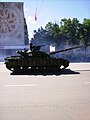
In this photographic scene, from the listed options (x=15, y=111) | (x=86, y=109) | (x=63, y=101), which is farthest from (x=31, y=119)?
(x=63, y=101)

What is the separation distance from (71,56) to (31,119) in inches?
1585

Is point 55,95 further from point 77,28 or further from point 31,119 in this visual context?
point 77,28

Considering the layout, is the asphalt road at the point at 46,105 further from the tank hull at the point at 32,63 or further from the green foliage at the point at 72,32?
the green foliage at the point at 72,32

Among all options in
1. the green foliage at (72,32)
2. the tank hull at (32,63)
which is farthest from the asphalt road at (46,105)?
the green foliage at (72,32)

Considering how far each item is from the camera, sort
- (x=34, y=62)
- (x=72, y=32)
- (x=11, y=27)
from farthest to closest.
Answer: (x=11, y=27) < (x=72, y=32) < (x=34, y=62)

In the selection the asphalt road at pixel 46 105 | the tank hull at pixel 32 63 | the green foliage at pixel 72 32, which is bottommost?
the asphalt road at pixel 46 105

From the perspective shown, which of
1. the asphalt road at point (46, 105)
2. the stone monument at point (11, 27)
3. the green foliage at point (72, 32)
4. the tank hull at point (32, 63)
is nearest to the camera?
the asphalt road at point (46, 105)

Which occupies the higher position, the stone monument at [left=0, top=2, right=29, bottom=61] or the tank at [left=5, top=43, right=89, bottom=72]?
the stone monument at [left=0, top=2, right=29, bottom=61]

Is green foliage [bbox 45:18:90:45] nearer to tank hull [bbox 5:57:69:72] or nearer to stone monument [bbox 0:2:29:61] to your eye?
stone monument [bbox 0:2:29:61]

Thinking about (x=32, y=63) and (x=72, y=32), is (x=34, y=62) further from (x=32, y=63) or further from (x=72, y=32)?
(x=72, y=32)

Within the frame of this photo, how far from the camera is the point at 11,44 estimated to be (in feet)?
171

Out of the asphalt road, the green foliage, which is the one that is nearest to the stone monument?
the green foliage

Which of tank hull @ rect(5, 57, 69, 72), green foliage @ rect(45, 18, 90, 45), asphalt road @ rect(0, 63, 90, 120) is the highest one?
green foliage @ rect(45, 18, 90, 45)

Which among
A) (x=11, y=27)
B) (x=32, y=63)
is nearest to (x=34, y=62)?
(x=32, y=63)
